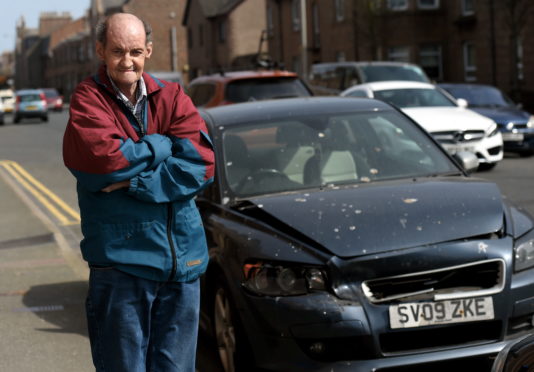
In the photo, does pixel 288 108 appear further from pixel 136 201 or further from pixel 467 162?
pixel 136 201

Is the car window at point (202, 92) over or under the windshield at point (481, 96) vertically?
over

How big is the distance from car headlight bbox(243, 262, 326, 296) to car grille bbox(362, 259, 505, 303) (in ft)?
0.77

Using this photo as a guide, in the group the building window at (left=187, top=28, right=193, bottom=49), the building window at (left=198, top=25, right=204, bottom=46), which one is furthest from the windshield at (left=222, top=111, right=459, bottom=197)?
the building window at (left=187, top=28, right=193, bottom=49)

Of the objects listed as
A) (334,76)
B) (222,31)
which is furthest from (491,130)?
(222,31)

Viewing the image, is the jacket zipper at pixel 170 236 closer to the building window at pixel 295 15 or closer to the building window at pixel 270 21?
the building window at pixel 295 15

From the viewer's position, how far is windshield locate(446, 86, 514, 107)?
21188mm

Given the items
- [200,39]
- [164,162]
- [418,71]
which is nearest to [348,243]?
[164,162]

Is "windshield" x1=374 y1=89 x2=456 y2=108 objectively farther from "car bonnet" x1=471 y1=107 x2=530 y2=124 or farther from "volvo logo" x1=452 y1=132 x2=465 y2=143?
"car bonnet" x1=471 y1=107 x2=530 y2=124

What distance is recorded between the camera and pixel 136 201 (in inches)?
133

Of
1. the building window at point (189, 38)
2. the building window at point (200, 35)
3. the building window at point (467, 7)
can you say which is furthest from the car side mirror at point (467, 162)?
the building window at point (189, 38)

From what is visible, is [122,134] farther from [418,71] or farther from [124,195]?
[418,71]

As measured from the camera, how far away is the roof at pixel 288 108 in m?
6.46

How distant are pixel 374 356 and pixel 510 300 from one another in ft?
2.28

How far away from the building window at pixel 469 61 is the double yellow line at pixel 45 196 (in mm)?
23196
